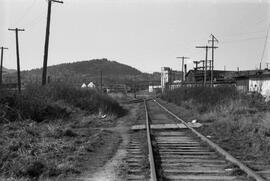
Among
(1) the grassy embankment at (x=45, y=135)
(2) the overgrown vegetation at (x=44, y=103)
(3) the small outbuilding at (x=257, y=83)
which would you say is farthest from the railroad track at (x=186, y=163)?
(3) the small outbuilding at (x=257, y=83)

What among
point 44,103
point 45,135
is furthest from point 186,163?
point 44,103

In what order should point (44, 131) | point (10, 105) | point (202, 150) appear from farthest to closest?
point (10, 105) → point (44, 131) → point (202, 150)

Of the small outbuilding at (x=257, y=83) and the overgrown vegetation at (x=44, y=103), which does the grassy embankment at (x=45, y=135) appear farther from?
the small outbuilding at (x=257, y=83)

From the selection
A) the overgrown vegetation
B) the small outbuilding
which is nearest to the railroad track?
the overgrown vegetation

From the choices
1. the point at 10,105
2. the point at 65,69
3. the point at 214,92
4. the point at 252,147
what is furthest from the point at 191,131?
the point at 65,69

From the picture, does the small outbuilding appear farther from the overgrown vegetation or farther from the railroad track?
the railroad track

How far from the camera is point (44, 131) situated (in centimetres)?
1401

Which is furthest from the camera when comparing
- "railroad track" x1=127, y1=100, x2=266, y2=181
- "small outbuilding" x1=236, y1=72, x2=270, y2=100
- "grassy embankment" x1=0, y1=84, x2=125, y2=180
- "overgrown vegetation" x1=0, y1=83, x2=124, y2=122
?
"small outbuilding" x1=236, y1=72, x2=270, y2=100

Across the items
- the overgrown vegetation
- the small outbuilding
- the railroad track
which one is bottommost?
the railroad track

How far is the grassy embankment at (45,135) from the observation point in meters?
8.05

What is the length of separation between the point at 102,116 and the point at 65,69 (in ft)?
476

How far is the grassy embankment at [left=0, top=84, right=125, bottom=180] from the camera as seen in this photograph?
317 inches

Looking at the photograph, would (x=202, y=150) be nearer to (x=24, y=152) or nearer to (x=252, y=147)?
(x=252, y=147)

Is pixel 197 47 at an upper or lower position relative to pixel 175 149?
upper
